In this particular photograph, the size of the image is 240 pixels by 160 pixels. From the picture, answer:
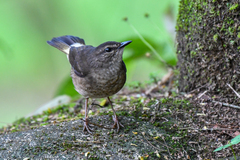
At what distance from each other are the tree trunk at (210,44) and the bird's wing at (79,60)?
5.04 feet

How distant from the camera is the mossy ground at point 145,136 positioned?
9.75ft

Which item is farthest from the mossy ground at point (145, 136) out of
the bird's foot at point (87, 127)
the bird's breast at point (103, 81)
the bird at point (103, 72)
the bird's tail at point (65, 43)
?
the bird's tail at point (65, 43)

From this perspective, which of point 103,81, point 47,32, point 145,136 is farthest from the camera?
point 47,32

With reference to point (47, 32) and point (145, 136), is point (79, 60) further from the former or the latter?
point (47, 32)

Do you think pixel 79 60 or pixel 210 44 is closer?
pixel 210 44

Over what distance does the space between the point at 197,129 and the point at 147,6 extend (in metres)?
5.43

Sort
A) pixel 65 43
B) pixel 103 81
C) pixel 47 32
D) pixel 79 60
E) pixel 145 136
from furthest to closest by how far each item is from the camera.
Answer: pixel 47 32 < pixel 65 43 < pixel 79 60 < pixel 103 81 < pixel 145 136

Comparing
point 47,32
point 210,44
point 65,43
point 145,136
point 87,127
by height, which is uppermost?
point 47,32

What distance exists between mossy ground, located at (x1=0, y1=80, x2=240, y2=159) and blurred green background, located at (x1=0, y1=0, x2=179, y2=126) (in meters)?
3.76

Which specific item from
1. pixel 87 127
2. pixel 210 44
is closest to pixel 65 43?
pixel 87 127

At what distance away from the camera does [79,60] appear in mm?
3939

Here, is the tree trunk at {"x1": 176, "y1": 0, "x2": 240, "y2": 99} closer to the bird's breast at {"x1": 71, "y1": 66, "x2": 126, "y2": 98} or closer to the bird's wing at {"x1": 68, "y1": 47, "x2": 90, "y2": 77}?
the bird's breast at {"x1": 71, "y1": 66, "x2": 126, "y2": 98}

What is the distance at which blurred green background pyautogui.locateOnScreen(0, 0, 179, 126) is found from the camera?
26.0 ft

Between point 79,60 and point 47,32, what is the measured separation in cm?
523
